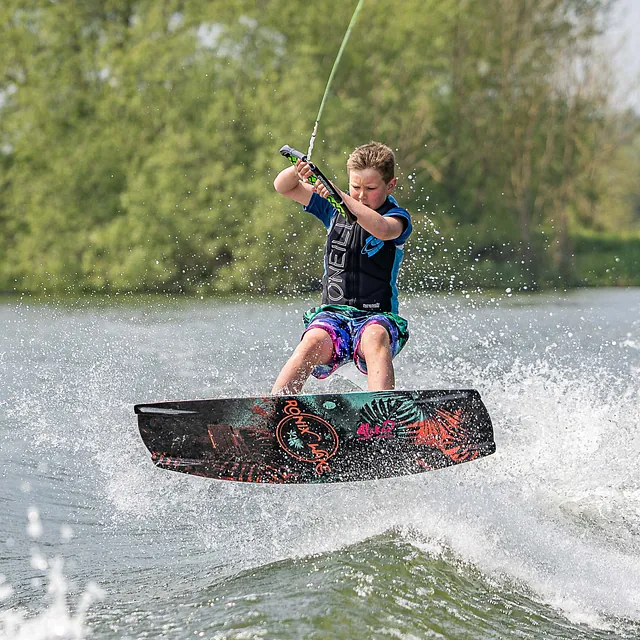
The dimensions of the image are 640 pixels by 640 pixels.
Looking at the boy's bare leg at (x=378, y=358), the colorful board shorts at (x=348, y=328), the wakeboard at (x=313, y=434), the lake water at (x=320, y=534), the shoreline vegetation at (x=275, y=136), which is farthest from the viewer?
the shoreline vegetation at (x=275, y=136)

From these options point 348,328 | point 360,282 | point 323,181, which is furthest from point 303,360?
point 323,181

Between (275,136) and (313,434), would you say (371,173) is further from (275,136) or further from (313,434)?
(275,136)

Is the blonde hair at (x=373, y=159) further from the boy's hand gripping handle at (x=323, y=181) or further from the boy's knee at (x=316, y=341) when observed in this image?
the boy's knee at (x=316, y=341)

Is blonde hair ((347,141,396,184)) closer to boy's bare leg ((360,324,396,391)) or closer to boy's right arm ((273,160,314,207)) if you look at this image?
boy's right arm ((273,160,314,207))

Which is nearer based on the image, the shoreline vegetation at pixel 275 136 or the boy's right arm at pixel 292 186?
the boy's right arm at pixel 292 186

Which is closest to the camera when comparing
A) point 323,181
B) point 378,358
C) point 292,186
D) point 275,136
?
point 323,181

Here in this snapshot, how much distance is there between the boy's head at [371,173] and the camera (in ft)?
14.2

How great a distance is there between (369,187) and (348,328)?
0.68 meters

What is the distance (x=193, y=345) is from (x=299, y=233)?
1335 centimetres

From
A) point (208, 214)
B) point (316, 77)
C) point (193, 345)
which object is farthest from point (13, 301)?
point (193, 345)

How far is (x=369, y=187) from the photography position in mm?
4379

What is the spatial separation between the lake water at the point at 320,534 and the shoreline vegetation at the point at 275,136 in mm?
14724

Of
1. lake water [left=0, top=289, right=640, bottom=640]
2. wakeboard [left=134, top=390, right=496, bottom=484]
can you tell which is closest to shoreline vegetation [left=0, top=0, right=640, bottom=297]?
lake water [left=0, top=289, right=640, bottom=640]

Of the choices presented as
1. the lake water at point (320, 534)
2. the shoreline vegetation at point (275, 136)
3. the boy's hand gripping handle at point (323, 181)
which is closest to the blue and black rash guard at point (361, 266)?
the boy's hand gripping handle at point (323, 181)
